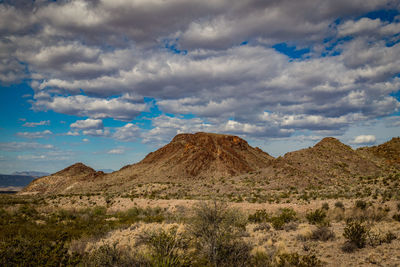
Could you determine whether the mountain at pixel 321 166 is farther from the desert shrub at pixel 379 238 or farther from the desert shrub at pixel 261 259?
the desert shrub at pixel 261 259

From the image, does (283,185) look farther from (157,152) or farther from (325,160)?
(157,152)

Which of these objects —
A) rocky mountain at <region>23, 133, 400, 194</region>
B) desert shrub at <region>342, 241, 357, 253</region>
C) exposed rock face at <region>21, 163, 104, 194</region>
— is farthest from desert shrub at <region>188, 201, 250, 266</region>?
exposed rock face at <region>21, 163, 104, 194</region>

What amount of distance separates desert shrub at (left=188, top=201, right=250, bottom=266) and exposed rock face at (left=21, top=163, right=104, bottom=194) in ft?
230

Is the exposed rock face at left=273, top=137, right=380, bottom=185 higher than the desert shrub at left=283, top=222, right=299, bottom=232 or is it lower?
higher

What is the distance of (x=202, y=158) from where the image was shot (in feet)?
231

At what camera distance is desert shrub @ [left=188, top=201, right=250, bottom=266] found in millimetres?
9641

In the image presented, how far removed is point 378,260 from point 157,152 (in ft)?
256

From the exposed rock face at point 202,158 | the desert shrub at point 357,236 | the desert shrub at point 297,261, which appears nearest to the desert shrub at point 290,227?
the desert shrub at point 357,236

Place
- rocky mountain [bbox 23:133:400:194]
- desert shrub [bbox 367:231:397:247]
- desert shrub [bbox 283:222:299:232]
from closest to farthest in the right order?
desert shrub [bbox 367:231:397:247]
desert shrub [bbox 283:222:299:232]
rocky mountain [bbox 23:133:400:194]

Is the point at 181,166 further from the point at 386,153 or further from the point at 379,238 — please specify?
the point at 379,238

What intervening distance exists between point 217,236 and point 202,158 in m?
60.4

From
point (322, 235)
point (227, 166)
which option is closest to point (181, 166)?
point (227, 166)

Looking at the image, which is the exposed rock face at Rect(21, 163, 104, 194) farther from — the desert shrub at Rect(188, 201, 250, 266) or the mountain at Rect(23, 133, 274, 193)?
the desert shrub at Rect(188, 201, 250, 266)

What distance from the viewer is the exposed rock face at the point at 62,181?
249ft
